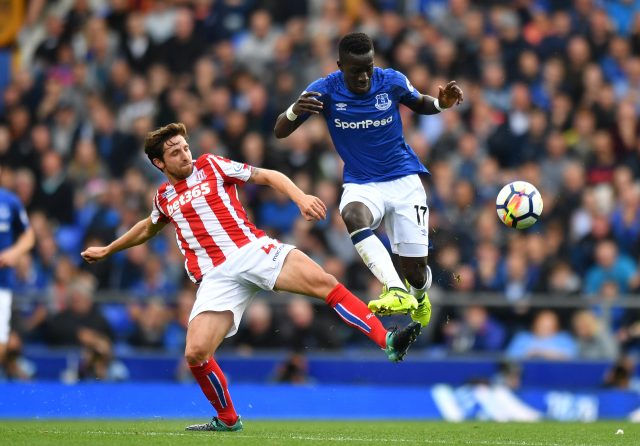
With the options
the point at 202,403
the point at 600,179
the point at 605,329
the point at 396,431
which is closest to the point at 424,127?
the point at 600,179

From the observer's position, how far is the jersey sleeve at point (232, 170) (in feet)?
35.9

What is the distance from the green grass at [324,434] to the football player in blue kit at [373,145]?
118cm

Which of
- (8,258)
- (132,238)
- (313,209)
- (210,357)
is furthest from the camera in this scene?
(8,258)

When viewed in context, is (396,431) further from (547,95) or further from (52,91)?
(52,91)

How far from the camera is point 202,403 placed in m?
14.2

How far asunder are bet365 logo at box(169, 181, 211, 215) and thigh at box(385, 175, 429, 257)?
1553mm

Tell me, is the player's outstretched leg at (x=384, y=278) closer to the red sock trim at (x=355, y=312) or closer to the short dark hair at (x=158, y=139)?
the red sock trim at (x=355, y=312)

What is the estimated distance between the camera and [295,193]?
33.8 feet

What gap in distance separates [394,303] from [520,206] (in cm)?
176

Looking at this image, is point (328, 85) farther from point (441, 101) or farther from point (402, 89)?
point (441, 101)

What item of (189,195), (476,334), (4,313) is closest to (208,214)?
(189,195)

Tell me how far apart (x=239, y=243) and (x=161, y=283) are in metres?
5.65

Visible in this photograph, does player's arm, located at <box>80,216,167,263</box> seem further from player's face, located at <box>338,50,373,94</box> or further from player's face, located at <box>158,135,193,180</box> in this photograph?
player's face, located at <box>338,50,373,94</box>

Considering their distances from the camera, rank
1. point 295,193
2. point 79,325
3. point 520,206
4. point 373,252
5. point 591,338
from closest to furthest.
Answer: point 295,193 < point 373,252 < point 520,206 < point 591,338 < point 79,325
